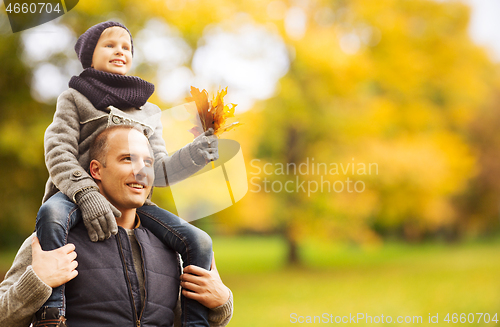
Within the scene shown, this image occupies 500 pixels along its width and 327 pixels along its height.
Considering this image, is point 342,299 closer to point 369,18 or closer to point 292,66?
point 292,66

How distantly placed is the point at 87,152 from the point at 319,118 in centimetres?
897

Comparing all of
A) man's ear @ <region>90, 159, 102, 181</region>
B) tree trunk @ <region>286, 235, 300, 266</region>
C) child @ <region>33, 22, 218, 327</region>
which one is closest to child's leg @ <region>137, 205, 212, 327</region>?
child @ <region>33, 22, 218, 327</region>

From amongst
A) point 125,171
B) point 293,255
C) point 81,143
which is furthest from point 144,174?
point 293,255

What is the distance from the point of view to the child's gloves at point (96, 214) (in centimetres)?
165

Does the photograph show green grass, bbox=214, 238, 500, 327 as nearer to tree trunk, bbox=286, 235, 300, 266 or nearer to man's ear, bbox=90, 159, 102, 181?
tree trunk, bbox=286, 235, 300, 266

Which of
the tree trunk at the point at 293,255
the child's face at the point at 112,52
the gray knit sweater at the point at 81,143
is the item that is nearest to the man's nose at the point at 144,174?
the gray knit sweater at the point at 81,143

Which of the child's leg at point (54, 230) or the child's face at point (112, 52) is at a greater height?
the child's face at point (112, 52)

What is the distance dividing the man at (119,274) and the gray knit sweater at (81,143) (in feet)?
0.31

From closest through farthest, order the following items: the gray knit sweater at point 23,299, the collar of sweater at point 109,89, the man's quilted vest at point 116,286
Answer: the gray knit sweater at point 23,299 < the man's quilted vest at point 116,286 < the collar of sweater at point 109,89

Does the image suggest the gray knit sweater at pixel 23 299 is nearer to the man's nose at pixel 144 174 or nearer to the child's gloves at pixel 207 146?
the man's nose at pixel 144 174

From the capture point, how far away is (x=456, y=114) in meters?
13.0

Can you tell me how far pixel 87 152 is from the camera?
1.88m

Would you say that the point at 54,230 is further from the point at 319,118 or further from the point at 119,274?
the point at 319,118

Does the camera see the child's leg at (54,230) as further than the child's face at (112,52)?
No
